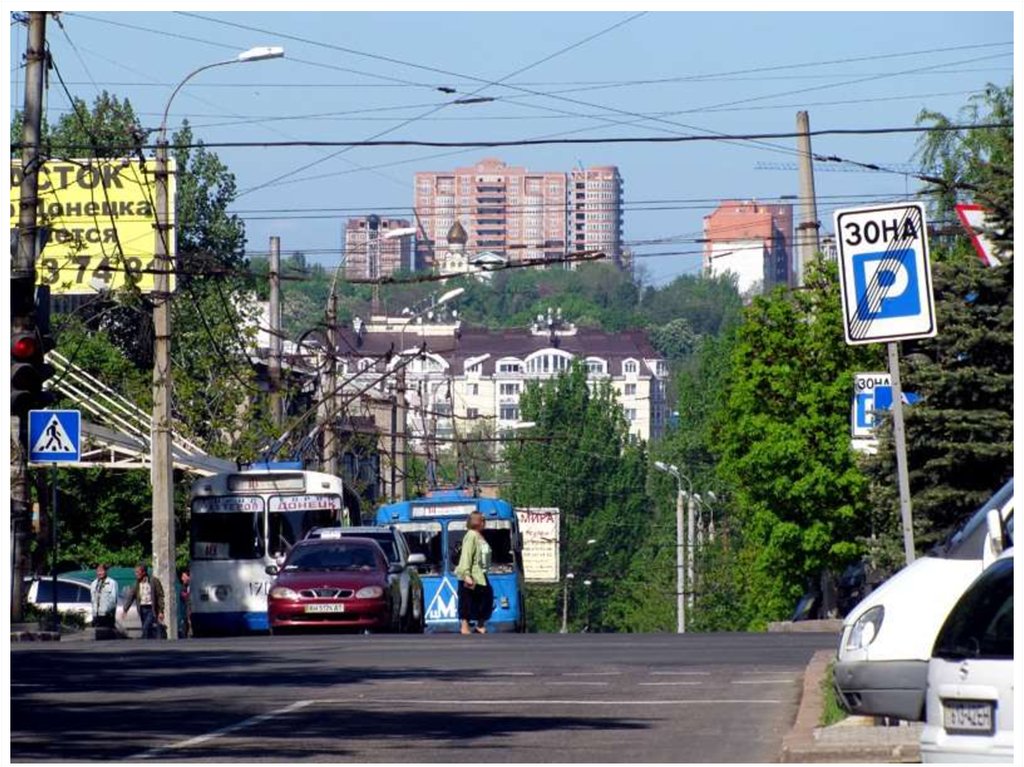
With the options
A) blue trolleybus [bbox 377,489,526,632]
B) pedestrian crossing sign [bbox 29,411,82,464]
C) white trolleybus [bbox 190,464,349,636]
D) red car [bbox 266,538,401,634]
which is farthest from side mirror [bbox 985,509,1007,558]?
blue trolleybus [bbox 377,489,526,632]

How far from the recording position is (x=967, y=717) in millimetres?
8977

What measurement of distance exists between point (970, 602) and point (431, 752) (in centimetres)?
389

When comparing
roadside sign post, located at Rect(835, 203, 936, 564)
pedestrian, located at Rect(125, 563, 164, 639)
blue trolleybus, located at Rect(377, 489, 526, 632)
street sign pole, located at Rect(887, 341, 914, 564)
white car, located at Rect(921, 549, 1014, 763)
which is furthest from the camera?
blue trolleybus, located at Rect(377, 489, 526, 632)

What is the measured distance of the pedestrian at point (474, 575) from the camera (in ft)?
94.9

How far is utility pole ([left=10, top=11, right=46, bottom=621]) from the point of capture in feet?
94.7

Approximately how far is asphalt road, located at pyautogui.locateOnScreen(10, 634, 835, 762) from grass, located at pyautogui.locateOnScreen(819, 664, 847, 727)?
25 cm

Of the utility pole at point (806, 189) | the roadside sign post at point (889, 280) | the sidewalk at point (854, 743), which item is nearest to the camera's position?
the sidewalk at point (854, 743)

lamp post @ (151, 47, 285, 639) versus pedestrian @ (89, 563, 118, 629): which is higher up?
lamp post @ (151, 47, 285, 639)

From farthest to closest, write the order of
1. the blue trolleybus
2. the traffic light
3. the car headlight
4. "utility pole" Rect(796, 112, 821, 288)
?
the blue trolleybus, "utility pole" Rect(796, 112, 821, 288), the traffic light, the car headlight

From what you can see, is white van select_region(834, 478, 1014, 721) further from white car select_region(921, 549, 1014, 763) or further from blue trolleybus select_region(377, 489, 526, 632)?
blue trolleybus select_region(377, 489, 526, 632)

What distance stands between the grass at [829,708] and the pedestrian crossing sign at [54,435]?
16664 mm

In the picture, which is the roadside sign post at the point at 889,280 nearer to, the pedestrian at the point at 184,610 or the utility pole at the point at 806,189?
the utility pole at the point at 806,189

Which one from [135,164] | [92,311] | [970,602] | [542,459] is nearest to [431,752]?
[970,602]

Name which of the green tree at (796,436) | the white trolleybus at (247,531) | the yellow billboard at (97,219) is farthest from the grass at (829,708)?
the green tree at (796,436)
